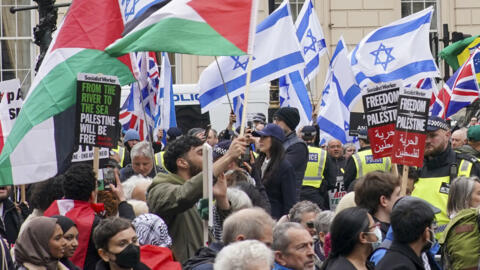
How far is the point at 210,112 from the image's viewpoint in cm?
2333

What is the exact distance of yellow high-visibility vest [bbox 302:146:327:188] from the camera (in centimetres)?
1373

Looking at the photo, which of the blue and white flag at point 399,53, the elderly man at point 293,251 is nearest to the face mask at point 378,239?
the elderly man at point 293,251

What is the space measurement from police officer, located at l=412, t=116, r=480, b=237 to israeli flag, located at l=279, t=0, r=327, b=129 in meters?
5.55

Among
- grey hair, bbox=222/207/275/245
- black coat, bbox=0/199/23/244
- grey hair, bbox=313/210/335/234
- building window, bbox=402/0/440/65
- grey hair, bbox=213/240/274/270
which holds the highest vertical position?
building window, bbox=402/0/440/65

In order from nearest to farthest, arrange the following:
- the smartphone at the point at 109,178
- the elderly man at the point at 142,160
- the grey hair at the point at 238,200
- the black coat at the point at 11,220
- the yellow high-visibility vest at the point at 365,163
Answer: the grey hair at the point at 238,200
the smartphone at the point at 109,178
the black coat at the point at 11,220
the elderly man at the point at 142,160
the yellow high-visibility vest at the point at 365,163

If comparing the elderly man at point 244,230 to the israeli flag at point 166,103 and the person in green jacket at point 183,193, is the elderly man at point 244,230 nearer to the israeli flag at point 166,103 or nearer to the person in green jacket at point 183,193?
the person in green jacket at point 183,193

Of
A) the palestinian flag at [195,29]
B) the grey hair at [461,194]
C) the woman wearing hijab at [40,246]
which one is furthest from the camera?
the grey hair at [461,194]

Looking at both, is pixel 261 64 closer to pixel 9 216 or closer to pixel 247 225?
pixel 9 216

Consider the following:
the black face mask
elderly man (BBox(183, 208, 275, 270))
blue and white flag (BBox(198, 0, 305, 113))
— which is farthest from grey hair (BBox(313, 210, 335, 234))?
blue and white flag (BBox(198, 0, 305, 113))

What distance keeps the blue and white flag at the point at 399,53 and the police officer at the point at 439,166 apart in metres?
3.54

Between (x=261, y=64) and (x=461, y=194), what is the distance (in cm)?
483

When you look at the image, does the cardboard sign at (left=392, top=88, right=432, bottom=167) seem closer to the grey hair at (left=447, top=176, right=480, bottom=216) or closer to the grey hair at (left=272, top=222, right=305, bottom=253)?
the grey hair at (left=447, top=176, right=480, bottom=216)

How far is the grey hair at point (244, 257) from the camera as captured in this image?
6.11 metres

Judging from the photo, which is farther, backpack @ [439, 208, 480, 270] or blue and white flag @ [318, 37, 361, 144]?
blue and white flag @ [318, 37, 361, 144]
